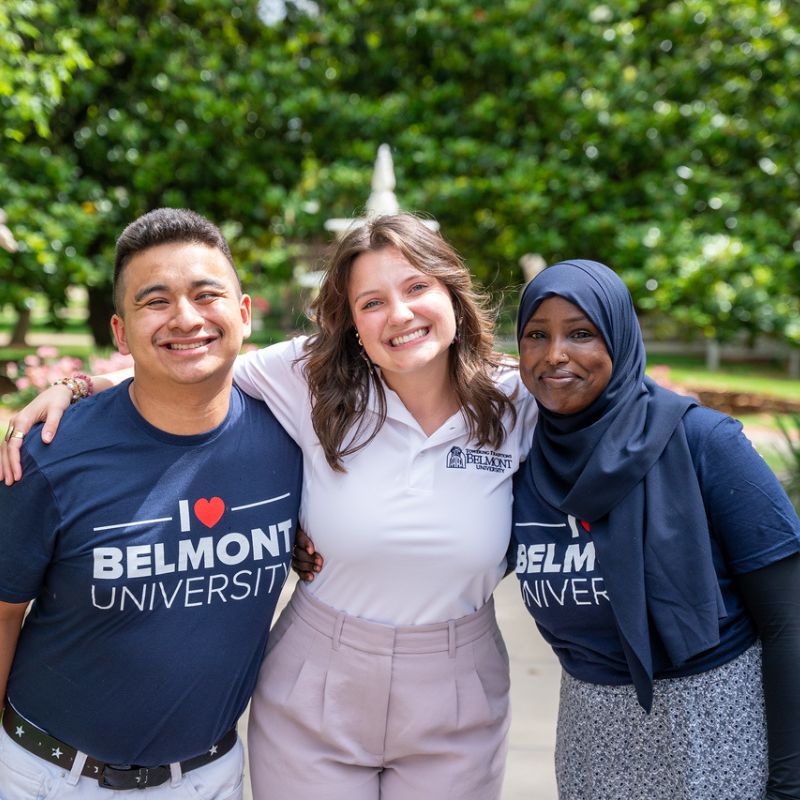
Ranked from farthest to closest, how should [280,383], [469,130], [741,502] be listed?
[469,130], [280,383], [741,502]

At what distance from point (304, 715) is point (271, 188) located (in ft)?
26.3

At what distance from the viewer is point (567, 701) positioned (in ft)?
7.29

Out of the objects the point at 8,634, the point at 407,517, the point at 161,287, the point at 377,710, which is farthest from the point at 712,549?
the point at 8,634

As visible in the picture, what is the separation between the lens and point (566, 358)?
2125 mm

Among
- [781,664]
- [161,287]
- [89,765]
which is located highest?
[161,287]

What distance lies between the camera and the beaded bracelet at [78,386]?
2289 mm

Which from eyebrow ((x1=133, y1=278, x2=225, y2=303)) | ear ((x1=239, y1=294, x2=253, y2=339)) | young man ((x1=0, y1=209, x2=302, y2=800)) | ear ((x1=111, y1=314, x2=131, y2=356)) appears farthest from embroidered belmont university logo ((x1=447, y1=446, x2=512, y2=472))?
ear ((x1=111, y1=314, x2=131, y2=356))

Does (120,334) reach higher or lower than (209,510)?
higher

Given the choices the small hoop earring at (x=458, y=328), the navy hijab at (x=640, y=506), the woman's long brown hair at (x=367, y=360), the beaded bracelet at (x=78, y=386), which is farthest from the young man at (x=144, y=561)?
the navy hijab at (x=640, y=506)

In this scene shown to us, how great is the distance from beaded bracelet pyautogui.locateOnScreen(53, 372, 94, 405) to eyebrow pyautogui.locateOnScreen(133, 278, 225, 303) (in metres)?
0.34

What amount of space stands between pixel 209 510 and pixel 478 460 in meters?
0.71

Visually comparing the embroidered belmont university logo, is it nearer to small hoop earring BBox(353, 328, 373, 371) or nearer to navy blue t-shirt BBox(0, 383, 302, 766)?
small hoop earring BBox(353, 328, 373, 371)

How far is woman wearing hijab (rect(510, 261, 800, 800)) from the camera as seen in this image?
6.53 feet

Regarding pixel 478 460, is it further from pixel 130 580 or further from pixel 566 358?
pixel 130 580
